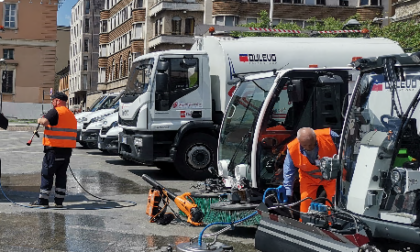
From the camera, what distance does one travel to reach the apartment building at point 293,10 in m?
43.3

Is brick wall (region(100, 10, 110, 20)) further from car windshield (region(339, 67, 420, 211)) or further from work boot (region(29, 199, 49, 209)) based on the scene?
car windshield (region(339, 67, 420, 211))

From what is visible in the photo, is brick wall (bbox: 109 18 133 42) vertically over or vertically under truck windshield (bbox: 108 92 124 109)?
over

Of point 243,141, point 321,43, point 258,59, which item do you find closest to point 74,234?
point 243,141

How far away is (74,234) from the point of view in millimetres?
7855

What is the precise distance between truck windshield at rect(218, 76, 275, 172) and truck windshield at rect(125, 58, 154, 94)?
424 cm

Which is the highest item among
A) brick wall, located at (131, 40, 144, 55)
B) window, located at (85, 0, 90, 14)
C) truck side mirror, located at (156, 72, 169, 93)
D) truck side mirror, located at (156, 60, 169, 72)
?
window, located at (85, 0, 90, 14)

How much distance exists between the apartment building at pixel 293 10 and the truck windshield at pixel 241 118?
1354 inches

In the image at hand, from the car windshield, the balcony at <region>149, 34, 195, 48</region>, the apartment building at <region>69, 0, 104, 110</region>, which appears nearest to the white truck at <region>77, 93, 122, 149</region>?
the car windshield

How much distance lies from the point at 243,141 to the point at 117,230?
80.4 inches

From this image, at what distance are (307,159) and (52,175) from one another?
4.29 m

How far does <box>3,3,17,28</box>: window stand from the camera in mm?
51625

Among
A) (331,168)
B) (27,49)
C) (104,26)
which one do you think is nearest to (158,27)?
(27,49)

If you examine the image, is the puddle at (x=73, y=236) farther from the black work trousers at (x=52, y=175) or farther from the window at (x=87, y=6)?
the window at (x=87, y=6)

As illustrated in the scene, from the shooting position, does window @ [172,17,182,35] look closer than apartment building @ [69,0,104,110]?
Yes
